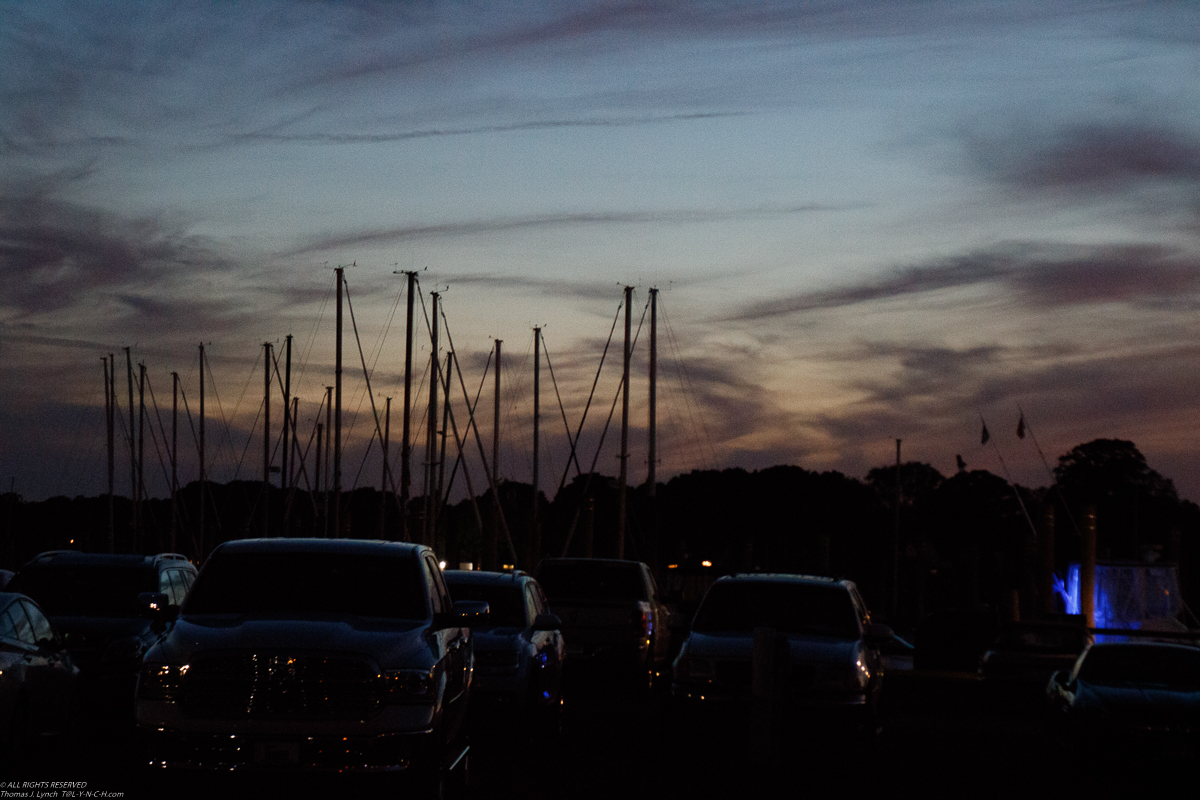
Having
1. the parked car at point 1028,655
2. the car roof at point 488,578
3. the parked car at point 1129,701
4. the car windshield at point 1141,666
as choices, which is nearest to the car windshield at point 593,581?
the parked car at point 1028,655

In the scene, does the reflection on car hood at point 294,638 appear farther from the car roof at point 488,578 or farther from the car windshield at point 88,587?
the car windshield at point 88,587

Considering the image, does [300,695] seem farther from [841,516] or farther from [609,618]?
[841,516]

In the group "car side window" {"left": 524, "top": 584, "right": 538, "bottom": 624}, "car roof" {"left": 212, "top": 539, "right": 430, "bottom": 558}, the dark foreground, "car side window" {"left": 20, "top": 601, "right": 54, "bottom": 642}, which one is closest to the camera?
the dark foreground

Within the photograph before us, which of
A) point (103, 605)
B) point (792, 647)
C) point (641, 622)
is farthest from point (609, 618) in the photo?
point (792, 647)

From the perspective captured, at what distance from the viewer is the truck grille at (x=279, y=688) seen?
9.69m

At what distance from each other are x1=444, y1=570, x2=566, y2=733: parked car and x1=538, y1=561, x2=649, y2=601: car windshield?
728cm

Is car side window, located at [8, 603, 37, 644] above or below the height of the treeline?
below

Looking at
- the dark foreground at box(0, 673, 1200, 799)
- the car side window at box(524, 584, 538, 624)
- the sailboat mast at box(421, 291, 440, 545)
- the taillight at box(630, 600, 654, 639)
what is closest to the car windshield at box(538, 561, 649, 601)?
the taillight at box(630, 600, 654, 639)

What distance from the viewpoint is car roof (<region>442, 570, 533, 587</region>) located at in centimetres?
1775

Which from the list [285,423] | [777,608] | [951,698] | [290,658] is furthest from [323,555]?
[285,423]

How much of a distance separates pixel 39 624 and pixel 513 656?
15.5 feet

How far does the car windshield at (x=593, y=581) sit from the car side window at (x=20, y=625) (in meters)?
12.4

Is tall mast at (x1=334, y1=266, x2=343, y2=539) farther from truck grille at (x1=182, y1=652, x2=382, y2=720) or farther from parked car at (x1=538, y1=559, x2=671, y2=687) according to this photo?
truck grille at (x1=182, y1=652, x2=382, y2=720)

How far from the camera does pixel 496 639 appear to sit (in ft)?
53.0
